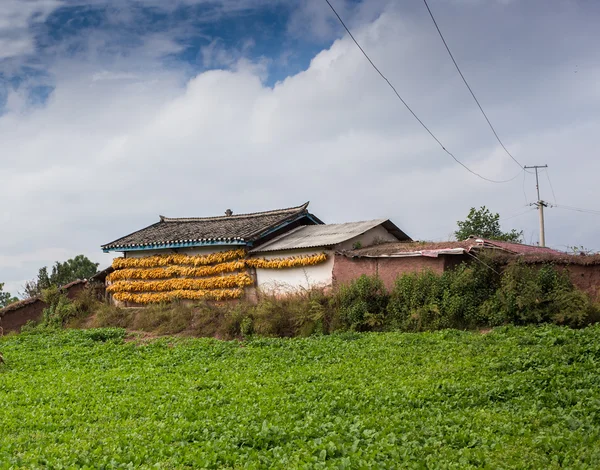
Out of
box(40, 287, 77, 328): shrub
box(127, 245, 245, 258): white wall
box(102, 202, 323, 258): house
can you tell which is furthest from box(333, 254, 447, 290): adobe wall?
box(40, 287, 77, 328): shrub

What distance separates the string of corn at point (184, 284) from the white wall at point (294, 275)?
2.04 feet

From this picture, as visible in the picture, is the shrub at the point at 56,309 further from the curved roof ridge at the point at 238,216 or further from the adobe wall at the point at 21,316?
the curved roof ridge at the point at 238,216

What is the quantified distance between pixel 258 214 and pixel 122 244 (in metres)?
5.93

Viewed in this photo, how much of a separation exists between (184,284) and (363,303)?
8.80 m

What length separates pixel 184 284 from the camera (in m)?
23.1

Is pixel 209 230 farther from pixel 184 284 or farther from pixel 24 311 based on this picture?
pixel 24 311

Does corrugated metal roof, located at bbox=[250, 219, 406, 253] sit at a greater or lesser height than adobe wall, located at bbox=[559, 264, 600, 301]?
greater

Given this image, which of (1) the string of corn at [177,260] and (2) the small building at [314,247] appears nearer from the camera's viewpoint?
(2) the small building at [314,247]

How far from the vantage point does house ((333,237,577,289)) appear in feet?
54.5

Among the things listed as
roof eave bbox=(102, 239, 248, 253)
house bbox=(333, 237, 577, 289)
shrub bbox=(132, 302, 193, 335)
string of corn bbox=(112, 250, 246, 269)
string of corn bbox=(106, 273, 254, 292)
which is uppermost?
roof eave bbox=(102, 239, 248, 253)

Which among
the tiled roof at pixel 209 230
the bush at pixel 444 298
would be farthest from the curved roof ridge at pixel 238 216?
the bush at pixel 444 298

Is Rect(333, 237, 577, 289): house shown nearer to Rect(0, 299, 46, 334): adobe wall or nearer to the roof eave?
the roof eave

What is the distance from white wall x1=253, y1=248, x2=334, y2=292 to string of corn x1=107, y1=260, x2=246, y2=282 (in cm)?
93

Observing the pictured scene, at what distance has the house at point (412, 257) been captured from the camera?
16625mm
